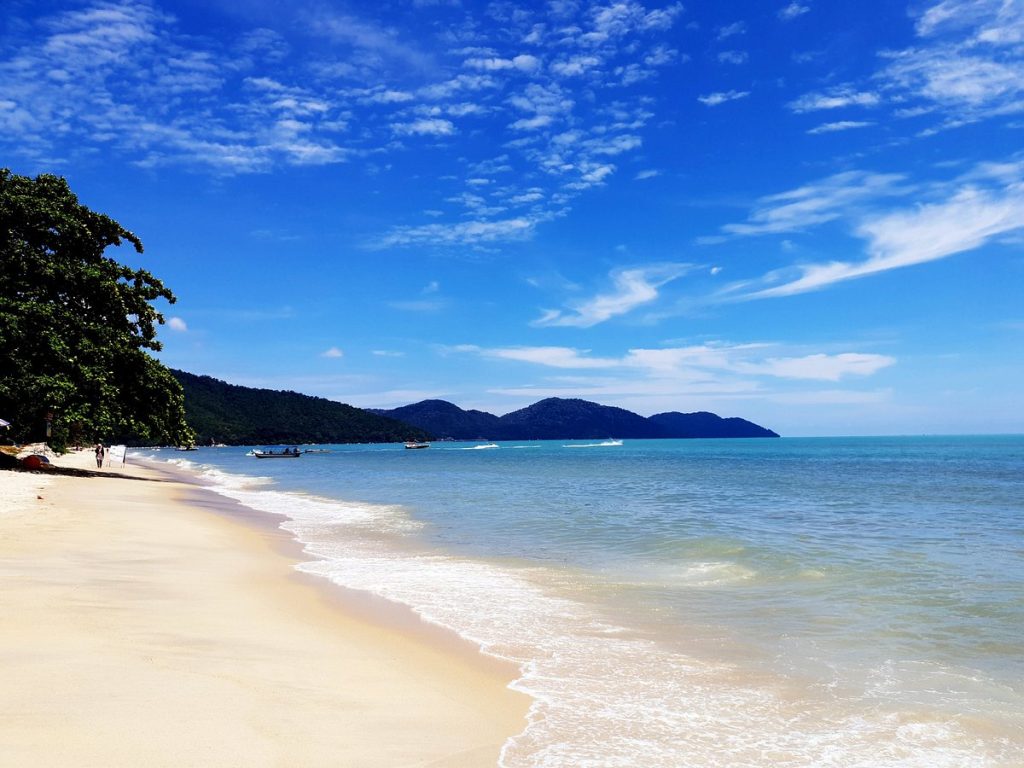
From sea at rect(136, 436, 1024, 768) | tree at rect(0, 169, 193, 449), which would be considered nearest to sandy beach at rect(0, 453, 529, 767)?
sea at rect(136, 436, 1024, 768)

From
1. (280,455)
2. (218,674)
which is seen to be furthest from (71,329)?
(280,455)

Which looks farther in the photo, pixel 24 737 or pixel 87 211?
pixel 87 211

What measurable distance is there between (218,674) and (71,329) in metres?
26.3

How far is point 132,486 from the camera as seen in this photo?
29.5 metres

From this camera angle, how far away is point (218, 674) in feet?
20.0

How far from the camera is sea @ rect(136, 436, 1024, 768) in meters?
5.63

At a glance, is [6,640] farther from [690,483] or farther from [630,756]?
[690,483]

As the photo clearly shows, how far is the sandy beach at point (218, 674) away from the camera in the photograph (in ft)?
Answer: 15.0

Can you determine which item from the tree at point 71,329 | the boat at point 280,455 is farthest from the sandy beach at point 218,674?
the boat at point 280,455

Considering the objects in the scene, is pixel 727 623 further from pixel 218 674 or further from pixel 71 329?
pixel 71 329

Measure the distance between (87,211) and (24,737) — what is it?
31.3 metres

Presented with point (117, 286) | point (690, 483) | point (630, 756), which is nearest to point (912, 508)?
point (690, 483)

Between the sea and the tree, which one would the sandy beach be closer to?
the sea

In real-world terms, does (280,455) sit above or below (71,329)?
below
